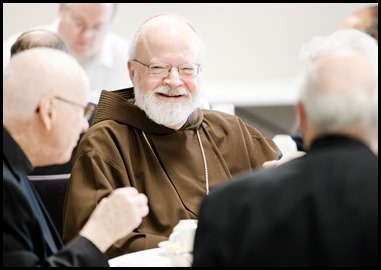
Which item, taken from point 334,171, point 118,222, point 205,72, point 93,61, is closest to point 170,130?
point 118,222

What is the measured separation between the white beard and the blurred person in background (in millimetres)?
2648

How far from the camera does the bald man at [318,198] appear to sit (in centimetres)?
216

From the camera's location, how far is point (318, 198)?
85.5 inches

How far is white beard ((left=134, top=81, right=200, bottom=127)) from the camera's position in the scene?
3.77 m

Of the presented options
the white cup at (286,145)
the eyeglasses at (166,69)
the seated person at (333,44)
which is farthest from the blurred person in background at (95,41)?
the seated person at (333,44)

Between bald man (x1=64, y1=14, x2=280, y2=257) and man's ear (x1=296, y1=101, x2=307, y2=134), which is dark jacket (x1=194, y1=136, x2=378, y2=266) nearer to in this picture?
man's ear (x1=296, y1=101, x2=307, y2=134)

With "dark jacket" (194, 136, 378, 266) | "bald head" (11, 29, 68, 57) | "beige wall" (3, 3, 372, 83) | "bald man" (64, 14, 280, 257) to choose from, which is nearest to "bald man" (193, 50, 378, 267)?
"dark jacket" (194, 136, 378, 266)

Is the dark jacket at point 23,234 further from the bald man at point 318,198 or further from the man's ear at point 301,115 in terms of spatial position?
the man's ear at point 301,115

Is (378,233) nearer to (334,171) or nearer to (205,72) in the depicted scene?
(334,171)

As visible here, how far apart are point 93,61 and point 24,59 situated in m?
4.04

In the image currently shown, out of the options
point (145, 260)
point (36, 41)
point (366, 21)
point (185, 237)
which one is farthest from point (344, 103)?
point (366, 21)

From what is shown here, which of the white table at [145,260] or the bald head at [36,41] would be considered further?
the bald head at [36,41]

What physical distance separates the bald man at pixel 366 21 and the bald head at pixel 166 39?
1.62 metres

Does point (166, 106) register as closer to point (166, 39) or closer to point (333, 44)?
point (166, 39)
